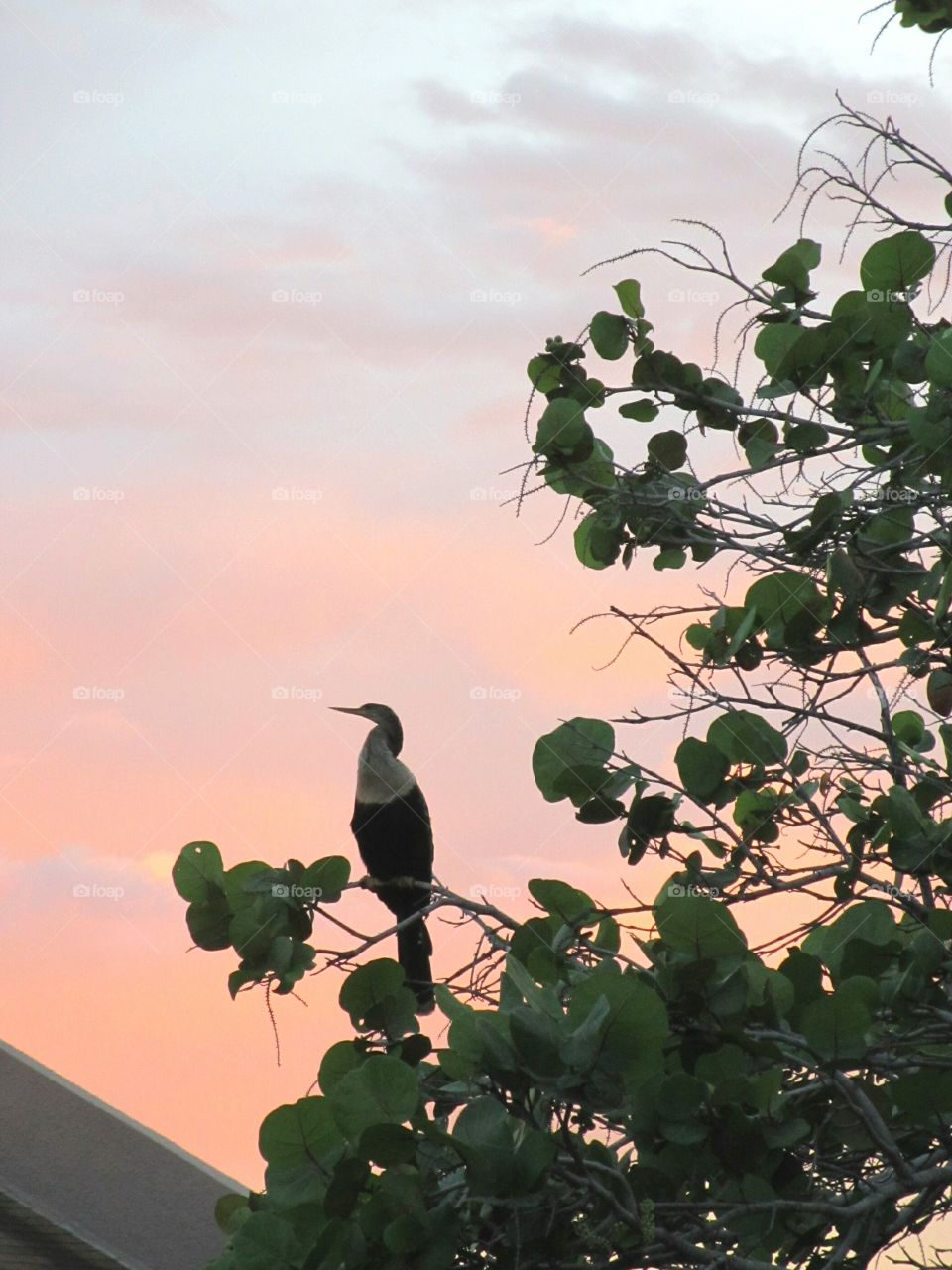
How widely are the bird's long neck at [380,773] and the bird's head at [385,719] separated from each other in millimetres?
18

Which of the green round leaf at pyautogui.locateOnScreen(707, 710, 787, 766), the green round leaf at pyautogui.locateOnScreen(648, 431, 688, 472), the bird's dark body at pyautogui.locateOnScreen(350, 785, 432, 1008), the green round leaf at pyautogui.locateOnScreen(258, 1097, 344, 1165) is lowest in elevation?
the bird's dark body at pyautogui.locateOnScreen(350, 785, 432, 1008)

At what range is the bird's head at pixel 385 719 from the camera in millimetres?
5867

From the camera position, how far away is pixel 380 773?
5.73m

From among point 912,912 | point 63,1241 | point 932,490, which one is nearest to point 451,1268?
point 912,912

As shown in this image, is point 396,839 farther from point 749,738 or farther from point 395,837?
point 749,738

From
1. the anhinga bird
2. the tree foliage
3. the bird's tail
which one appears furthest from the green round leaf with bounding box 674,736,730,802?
the anhinga bird

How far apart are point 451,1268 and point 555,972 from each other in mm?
596

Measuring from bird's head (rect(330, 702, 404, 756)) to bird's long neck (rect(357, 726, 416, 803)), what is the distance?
18 millimetres

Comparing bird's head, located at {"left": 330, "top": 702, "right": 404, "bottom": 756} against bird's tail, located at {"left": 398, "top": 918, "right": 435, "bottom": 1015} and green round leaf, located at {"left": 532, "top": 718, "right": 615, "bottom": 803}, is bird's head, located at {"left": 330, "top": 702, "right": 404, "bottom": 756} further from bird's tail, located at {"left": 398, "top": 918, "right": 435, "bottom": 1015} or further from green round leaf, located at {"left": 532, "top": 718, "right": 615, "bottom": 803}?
green round leaf, located at {"left": 532, "top": 718, "right": 615, "bottom": 803}

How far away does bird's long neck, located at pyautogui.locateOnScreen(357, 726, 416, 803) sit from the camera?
570cm

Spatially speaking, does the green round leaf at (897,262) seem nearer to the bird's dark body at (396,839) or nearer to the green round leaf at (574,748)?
the green round leaf at (574,748)

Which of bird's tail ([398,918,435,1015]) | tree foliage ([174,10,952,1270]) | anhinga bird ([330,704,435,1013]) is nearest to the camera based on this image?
tree foliage ([174,10,952,1270])

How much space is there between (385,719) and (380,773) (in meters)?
0.25

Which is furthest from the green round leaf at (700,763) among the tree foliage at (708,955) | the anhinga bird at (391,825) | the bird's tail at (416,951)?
the anhinga bird at (391,825)
